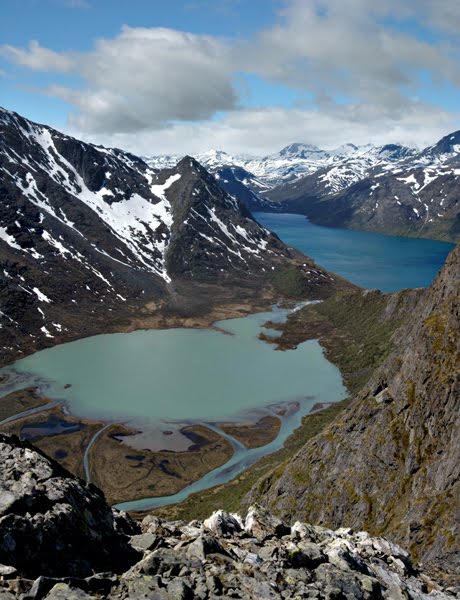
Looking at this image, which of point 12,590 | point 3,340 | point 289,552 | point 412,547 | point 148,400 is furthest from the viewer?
point 3,340

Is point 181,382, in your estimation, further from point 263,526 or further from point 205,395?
point 263,526

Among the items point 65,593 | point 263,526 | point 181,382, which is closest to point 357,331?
point 181,382

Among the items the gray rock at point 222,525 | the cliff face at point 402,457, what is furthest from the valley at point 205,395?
the gray rock at point 222,525

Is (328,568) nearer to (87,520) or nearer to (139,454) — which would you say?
(87,520)

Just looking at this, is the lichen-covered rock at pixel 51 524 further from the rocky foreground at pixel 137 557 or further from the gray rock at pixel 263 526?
the gray rock at pixel 263 526

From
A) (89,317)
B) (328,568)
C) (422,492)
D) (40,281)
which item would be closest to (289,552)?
(328,568)

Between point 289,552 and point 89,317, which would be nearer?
point 289,552

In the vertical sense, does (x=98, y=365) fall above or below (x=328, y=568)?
below

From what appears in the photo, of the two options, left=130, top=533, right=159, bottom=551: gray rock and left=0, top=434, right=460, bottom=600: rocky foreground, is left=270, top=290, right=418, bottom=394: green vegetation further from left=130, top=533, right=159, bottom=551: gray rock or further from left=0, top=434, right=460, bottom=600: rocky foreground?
left=130, top=533, right=159, bottom=551: gray rock
